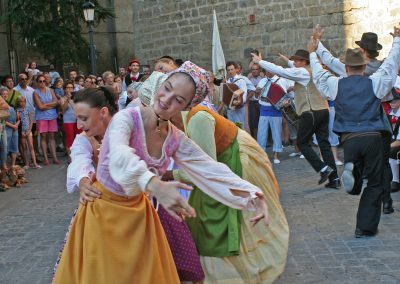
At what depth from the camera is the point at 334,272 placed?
5047 mm

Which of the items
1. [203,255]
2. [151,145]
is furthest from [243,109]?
[151,145]

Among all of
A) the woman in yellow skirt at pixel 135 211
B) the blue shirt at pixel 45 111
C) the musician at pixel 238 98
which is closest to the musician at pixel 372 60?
the woman in yellow skirt at pixel 135 211

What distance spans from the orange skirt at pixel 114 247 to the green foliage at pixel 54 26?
792 inches

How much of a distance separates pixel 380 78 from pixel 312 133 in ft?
10.5

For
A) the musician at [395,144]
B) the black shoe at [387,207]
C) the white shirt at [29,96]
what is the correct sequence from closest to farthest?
the black shoe at [387,207]
the musician at [395,144]
the white shirt at [29,96]

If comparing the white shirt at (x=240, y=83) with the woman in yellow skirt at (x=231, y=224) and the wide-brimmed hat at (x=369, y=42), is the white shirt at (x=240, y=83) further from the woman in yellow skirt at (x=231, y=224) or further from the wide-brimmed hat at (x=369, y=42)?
the woman in yellow skirt at (x=231, y=224)

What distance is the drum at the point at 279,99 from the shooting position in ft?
37.1

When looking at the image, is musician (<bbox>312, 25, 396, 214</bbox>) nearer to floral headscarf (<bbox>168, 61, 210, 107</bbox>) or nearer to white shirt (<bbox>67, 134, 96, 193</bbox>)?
floral headscarf (<bbox>168, 61, 210, 107</bbox>)

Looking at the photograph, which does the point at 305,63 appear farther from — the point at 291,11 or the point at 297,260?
the point at 291,11

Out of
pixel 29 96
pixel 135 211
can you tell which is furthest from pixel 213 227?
pixel 29 96

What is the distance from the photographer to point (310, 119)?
9047mm

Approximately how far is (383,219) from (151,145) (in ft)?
14.0

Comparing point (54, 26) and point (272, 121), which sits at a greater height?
point (54, 26)

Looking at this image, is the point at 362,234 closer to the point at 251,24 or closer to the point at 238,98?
the point at 238,98
